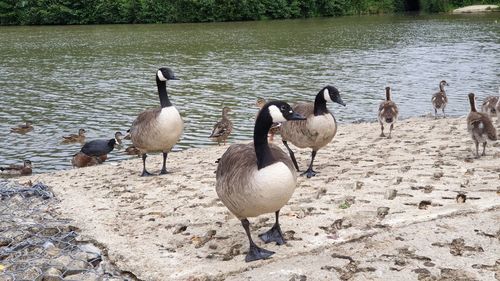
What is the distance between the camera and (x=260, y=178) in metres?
5.52

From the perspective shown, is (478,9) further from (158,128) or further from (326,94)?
(158,128)

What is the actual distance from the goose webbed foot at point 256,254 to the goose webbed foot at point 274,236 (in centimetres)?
30

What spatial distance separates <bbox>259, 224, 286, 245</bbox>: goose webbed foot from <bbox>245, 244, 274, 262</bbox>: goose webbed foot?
30cm

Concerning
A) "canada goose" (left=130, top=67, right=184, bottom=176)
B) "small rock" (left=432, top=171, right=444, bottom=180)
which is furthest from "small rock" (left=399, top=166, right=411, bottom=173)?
"canada goose" (left=130, top=67, right=184, bottom=176)

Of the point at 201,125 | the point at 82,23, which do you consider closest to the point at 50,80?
the point at 201,125

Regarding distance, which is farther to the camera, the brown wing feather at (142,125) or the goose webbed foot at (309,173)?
the brown wing feather at (142,125)

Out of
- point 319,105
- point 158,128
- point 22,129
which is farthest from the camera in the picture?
point 22,129

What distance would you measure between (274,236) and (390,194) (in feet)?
6.51

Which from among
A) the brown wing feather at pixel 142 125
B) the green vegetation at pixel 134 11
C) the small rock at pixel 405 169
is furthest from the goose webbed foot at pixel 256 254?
the green vegetation at pixel 134 11

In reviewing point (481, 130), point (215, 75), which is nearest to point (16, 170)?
point (481, 130)

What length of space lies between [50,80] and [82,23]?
129 ft

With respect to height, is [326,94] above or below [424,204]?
above

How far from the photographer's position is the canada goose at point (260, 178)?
553 centimetres

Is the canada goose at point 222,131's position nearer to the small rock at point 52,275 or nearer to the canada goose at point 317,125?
the canada goose at point 317,125
